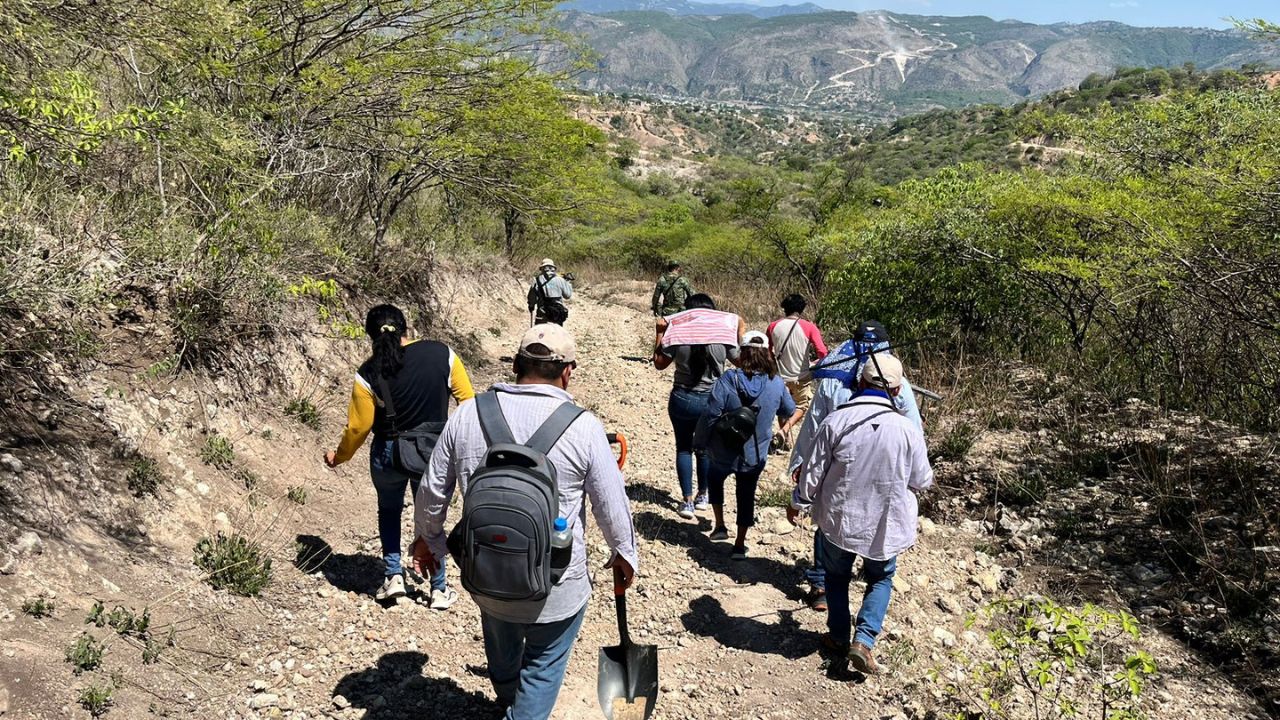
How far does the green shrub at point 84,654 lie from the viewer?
105 inches

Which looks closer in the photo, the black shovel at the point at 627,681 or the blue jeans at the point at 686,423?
the black shovel at the point at 627,681

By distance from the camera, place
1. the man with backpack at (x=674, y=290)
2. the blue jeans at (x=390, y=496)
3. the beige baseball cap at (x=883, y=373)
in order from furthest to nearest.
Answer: the man with backpack at (x=674, y=290) < the blue jeans at (x=390, y=496) < the beige baseball cap at (x=883, y=373)

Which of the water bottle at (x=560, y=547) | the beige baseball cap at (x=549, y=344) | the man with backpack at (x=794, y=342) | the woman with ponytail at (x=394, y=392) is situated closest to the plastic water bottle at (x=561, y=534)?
the water bottle at (x=560, y=547)

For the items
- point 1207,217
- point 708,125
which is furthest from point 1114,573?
point 708,125

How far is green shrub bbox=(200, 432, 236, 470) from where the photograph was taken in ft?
14.9

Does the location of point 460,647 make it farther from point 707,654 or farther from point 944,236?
point 944,236

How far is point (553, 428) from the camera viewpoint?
2.15 meters

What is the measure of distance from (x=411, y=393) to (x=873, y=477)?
225 centimetres

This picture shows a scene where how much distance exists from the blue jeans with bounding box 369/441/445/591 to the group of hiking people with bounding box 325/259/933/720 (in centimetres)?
1

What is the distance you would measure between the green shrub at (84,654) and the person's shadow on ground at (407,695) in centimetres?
94

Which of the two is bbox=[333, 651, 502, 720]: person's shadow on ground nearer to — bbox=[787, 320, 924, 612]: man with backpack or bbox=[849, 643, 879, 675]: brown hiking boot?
bbox=[849, 643, 879, 675]: brown hiking boot

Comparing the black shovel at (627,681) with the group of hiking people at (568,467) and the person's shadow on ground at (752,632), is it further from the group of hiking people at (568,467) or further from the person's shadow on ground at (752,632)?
the person's shadow on ground at (752,632)

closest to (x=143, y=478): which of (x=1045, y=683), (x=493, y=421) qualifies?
(x=493, y=421)

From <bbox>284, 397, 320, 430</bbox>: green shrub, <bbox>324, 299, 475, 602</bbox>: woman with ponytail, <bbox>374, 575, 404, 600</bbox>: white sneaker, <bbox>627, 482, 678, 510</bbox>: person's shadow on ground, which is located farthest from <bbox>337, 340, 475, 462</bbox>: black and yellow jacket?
<bbox>627, 482, 678, 510</bbox>: person's shadow on ground
